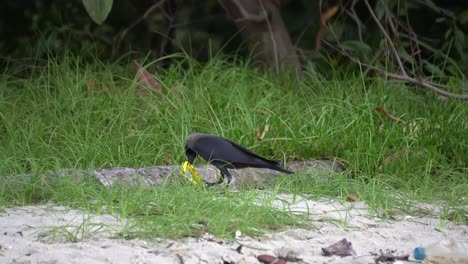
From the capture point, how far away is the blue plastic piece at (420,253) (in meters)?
3.49

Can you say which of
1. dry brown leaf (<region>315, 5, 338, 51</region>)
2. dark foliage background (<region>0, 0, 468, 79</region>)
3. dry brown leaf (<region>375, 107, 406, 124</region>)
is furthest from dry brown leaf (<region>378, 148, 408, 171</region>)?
dry brown leaf (<region>315, 5, 338, 51</region>)

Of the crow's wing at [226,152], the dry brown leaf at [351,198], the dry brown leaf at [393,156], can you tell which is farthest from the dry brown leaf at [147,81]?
the dry brown leaf at [351,198]

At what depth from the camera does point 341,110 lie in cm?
559

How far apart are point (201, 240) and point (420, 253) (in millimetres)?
872

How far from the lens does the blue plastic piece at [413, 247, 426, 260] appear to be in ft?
11.5

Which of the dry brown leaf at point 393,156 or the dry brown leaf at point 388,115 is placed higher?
the dry brown leaf at point 388,115

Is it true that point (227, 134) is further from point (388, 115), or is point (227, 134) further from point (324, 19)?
point (324, 19)

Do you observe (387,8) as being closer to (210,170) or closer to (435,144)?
(435,144)

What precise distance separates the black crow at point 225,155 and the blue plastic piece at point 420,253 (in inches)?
37.7

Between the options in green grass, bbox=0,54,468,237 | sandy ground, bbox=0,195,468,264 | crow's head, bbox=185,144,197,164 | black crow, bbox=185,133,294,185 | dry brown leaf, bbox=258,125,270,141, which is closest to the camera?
sandy ground, bbox=0,195,468,264

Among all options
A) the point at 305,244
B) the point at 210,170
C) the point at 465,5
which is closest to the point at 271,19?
the point at 465,5

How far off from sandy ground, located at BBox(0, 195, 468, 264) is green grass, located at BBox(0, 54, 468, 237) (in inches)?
5.5

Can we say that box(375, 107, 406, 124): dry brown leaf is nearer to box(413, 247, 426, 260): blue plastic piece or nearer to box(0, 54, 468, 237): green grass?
box(0, 54, 468, 237): green grass

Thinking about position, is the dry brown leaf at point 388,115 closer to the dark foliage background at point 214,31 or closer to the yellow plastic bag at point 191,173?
the dark foliage background at point 214,31
